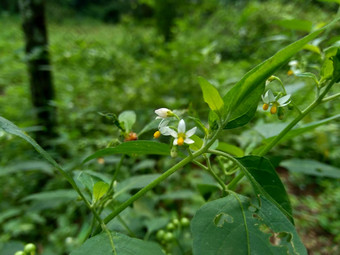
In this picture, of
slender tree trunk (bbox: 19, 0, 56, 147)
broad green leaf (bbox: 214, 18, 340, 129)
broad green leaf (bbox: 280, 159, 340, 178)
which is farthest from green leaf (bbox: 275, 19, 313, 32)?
slender tree trunk (bbox: 19, 0, 56, 147)

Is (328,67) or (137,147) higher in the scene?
(328,67)

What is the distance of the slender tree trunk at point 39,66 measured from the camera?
1.86 meters

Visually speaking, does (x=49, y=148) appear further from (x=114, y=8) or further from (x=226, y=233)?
(x=114, y=8)

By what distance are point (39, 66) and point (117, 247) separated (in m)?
1.88

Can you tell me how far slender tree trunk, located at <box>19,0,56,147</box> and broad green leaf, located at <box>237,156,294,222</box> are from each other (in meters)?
1.69

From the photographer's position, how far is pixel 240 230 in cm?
40

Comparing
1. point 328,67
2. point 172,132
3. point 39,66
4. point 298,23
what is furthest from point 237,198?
point 39,66

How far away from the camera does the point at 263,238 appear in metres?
0.39

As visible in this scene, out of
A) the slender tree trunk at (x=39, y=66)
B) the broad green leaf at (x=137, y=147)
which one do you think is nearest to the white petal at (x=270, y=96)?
the broad green leaf at (x=137, y=147)

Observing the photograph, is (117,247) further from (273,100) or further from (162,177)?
(273,100)

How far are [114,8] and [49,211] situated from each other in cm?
1462

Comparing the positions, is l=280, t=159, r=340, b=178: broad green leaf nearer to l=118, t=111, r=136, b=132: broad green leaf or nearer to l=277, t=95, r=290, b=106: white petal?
l=277, t=95, r=290, b=106: white petal

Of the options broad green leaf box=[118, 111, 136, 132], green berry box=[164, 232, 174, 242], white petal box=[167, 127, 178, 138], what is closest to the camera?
white petal box=[167, 127, 178, 138]

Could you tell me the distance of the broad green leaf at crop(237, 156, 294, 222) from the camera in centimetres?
42
